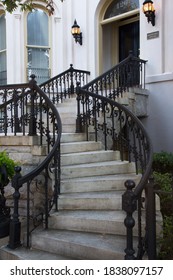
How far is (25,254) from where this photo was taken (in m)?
3.95

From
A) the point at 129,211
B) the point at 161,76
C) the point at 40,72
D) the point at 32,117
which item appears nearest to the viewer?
the point at 129,211

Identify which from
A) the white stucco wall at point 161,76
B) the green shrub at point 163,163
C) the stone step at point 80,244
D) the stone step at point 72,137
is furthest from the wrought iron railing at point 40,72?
the stone step at point 80,244

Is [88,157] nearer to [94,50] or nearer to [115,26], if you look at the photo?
[94,50]

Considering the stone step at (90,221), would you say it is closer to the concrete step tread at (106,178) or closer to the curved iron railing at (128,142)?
the curved iron railing at (128,142)

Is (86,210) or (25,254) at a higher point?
(86,210)

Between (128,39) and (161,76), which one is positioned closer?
(161,76)

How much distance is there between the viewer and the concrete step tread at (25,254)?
3851 millimetres

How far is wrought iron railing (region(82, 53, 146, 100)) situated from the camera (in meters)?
7.61

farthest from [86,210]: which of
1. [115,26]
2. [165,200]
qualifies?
[115,26]

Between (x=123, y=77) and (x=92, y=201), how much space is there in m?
4.21

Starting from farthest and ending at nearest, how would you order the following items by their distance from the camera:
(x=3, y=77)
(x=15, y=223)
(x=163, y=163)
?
(x=3, y=77), (x=163, y=163), (x=15, y=223)

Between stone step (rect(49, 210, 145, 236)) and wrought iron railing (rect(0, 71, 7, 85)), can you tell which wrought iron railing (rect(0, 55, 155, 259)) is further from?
wrought iron railing (rect(0, 71, 7, 85))

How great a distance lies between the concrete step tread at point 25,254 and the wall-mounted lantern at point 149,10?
691 centimetres
